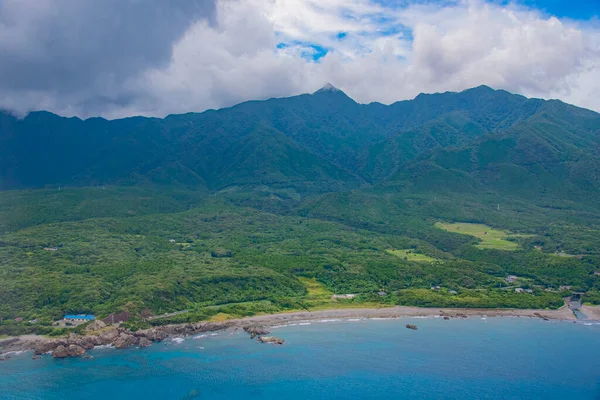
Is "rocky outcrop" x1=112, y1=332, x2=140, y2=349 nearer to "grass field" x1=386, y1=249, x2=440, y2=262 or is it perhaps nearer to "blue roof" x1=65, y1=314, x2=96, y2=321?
"blue roof" x1=65, y1=314, x2=96, y2=321

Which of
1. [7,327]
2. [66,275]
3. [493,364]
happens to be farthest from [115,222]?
[493,364]

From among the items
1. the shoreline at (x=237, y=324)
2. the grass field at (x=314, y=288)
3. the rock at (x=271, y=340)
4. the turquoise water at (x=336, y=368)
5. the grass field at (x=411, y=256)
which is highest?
the grass field at (x=411, y=256)

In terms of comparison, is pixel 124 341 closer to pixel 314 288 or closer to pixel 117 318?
pixel 117 318

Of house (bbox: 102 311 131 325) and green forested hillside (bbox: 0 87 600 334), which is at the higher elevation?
green forested hillside (bbox: 0 87 600 334)

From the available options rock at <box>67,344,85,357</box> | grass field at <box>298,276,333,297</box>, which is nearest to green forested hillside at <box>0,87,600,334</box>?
grass field at <box>298,276,333,297</box>

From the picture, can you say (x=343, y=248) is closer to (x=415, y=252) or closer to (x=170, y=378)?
(x=415, y=252)

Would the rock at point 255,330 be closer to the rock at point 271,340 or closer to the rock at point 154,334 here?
the rock at point 271,340

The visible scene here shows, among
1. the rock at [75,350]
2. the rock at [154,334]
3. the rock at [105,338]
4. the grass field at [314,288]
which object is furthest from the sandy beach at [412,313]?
the rock at [75,350]
